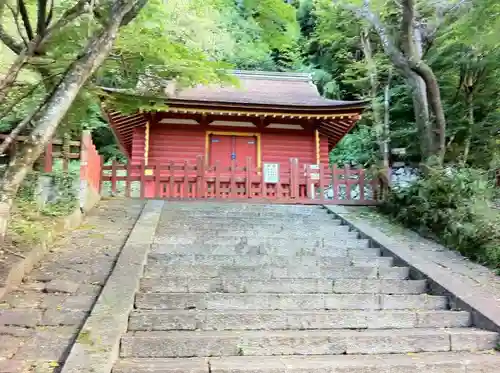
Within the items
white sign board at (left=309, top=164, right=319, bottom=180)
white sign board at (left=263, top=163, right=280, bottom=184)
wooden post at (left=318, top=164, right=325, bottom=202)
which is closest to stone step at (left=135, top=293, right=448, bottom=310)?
wooden post at (left=318, top=164, right=325, bottom=202)

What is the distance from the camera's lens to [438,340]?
3875 millimetres

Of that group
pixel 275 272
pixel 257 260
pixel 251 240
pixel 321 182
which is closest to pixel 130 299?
pixel 275 272

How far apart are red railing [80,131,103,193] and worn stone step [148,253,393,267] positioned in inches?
106

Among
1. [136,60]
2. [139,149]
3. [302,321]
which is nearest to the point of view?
[302,321]

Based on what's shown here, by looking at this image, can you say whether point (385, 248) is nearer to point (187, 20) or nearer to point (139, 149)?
point (139, 149)

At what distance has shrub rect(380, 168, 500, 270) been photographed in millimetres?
6117

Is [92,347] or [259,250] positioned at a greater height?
[259,250]

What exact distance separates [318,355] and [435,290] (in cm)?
201

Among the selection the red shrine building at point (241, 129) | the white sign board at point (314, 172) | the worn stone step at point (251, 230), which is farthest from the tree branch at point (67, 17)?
the red shrine building at point (241, 129)

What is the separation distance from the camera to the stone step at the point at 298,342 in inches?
138

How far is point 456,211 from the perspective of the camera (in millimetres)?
6969

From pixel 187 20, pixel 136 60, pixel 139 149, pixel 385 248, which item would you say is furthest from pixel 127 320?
pixel 187 20

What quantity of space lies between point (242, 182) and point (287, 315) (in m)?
6.33

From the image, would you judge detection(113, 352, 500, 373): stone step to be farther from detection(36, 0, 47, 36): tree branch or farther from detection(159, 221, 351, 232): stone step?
detection(36, 0, 47, 36): tree branch
